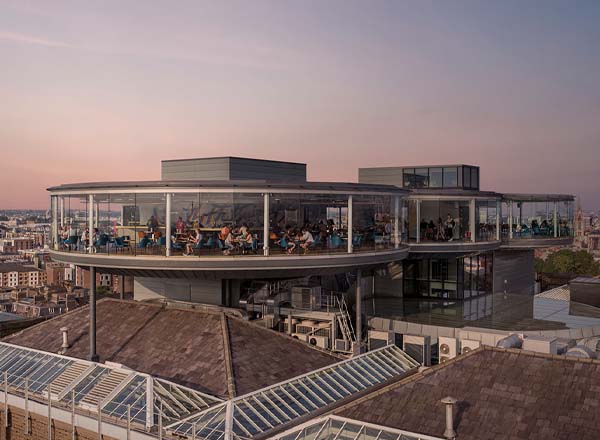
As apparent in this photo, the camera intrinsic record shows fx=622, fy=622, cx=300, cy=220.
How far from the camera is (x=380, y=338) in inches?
1081

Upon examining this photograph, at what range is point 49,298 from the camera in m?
132

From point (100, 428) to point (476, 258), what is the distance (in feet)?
84.3

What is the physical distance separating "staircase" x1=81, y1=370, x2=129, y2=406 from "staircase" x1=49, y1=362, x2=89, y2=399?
1.11m

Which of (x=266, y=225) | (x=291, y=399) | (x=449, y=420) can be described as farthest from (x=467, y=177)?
(x=449, y=420)

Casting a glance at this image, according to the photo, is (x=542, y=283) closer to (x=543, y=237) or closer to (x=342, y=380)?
(x=543, y=237)

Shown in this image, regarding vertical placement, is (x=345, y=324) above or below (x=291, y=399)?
above

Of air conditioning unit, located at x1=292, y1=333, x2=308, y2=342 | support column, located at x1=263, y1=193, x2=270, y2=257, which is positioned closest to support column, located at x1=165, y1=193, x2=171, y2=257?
support column, located at x1=263, y1=193, x2=270, y2=257

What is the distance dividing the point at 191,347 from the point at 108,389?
4829mm

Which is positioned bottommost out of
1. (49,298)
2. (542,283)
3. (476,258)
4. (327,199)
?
(49,298)

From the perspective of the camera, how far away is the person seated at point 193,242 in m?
22.7

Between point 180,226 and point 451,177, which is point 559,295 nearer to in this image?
point 451,177

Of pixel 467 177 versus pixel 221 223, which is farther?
pixel 467 177

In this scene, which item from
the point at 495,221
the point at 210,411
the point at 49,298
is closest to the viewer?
the point at 210,411

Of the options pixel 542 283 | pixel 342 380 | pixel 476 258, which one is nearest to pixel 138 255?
pixel 342 380
